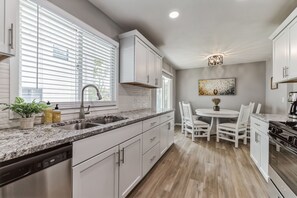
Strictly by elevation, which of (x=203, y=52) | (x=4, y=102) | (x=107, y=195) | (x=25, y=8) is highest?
(x=203, y=52)

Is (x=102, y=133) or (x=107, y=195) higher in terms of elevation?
(x=102, y=133)

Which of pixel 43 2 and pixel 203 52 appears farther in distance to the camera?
pixel 203 52

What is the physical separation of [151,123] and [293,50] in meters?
2.06

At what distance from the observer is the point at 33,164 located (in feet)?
2.43

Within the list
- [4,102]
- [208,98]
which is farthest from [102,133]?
[208,98]

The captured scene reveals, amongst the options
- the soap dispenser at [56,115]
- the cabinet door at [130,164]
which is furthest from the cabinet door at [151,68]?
the soap dispenser at [56,115]

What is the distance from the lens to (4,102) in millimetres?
1125

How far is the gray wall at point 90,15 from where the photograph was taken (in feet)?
5.39

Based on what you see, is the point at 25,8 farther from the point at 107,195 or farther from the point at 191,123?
the point at 191,123

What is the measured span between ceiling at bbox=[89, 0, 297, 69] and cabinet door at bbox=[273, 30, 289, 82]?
37 centimetres

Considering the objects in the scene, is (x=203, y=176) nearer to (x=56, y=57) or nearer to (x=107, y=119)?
(x=107, y=119)

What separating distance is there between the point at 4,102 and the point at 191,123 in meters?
3.68

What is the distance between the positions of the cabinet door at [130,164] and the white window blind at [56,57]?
86cm

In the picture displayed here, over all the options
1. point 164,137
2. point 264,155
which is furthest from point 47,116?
point 264,155
